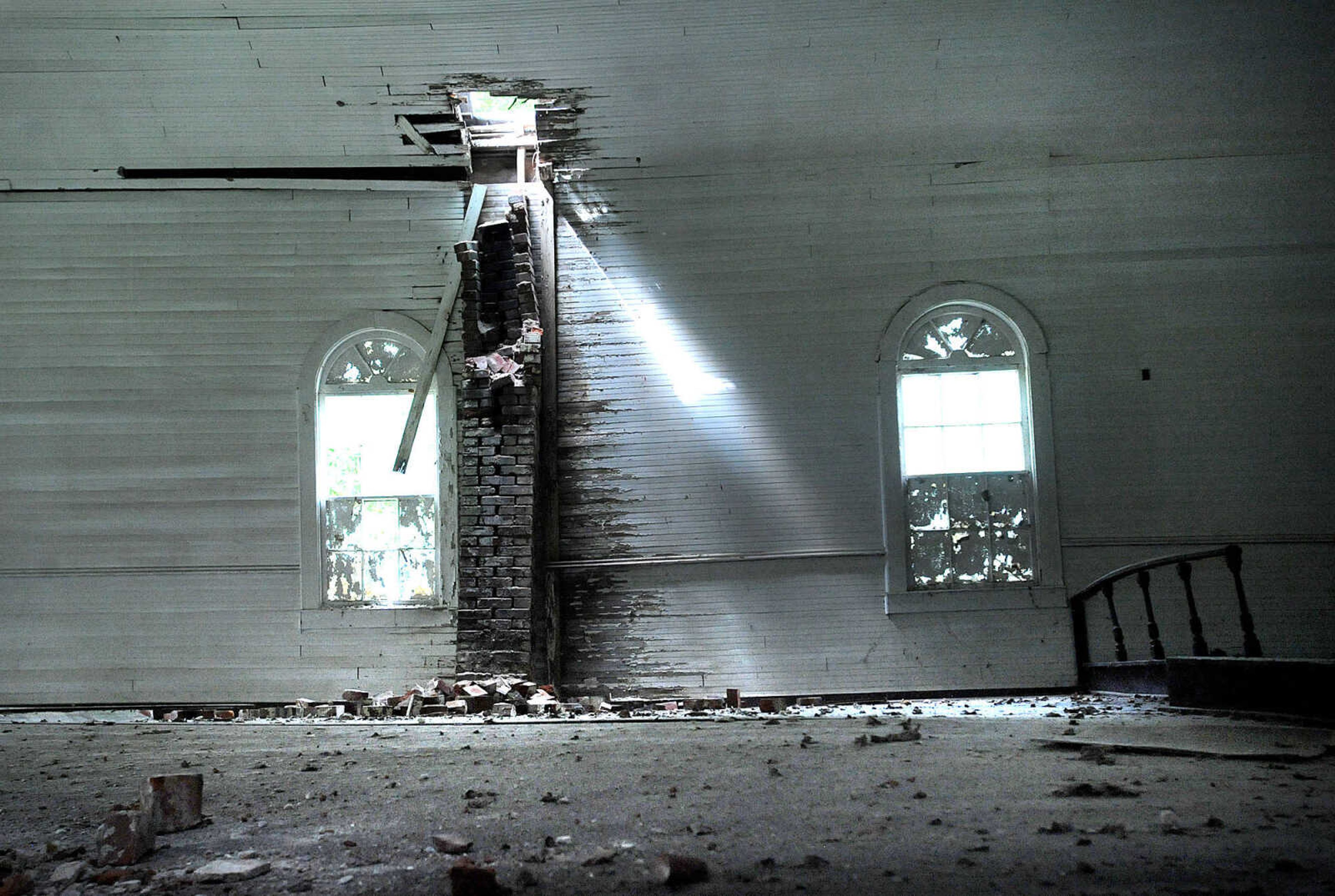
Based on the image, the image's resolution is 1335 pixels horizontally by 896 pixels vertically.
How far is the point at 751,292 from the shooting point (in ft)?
25.5

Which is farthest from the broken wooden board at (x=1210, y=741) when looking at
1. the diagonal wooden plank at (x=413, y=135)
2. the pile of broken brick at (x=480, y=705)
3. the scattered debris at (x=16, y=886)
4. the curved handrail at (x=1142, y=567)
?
the diagonal wooden plank at (x=413, y=135)

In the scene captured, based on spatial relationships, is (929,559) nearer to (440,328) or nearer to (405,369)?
(440,328)

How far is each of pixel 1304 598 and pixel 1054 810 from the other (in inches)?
221

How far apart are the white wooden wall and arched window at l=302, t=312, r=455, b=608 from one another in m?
0.23

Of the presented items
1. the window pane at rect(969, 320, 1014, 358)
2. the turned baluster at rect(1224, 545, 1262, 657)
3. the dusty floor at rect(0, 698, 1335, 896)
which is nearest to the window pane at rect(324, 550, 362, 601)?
the dusty floor at rect(0, 698, 1335, 896)

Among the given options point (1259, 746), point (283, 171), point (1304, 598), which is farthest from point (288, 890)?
point (1304, 598)

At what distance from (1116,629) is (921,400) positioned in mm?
2123

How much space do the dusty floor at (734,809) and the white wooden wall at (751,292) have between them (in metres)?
2.46

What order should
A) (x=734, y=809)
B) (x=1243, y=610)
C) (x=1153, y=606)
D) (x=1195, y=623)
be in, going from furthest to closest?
(x=1153, y=606) < (x=1195, y=623) < (x=1243, y=610) < (x=734, y=809)

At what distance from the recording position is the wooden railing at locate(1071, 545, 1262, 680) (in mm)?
5512

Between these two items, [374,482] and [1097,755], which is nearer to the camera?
[1097,755]

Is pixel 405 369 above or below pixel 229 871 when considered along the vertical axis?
above

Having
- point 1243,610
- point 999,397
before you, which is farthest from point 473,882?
point 999,397

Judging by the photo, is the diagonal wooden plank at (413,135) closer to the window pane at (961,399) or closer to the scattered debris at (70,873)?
the window pane at (961,399)
